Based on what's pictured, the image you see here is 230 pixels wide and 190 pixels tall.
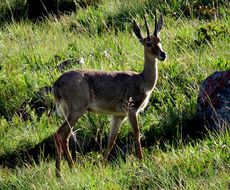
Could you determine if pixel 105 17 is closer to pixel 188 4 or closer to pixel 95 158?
pixel 188 4

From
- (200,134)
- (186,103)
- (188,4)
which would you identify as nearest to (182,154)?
(200,134)

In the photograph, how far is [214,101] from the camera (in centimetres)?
843

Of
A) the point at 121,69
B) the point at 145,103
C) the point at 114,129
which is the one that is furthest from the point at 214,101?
the point at 121,69

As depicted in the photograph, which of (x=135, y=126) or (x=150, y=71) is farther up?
(x=150, y=71)

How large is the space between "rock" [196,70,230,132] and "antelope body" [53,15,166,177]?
62 cm

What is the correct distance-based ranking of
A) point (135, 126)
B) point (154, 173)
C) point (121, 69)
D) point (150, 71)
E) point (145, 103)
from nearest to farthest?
1. point (154, 173)
2. point (135, 126)
3. point (145, 103)
4. point (150, 71)
5. point (121, 69)

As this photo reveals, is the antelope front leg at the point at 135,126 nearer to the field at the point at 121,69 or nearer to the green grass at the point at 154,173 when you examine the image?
the field at the point at 121,69

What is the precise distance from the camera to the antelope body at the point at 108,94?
26.7 ft

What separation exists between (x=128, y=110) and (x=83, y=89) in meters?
0.62

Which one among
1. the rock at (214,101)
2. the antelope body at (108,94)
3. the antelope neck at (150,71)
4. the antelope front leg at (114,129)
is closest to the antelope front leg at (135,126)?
the antelope body at (108,94)

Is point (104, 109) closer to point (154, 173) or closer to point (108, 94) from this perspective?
point (108, 94)

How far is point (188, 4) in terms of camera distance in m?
12.6

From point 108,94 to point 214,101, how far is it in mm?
1225

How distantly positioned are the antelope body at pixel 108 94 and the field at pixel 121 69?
27 cm
